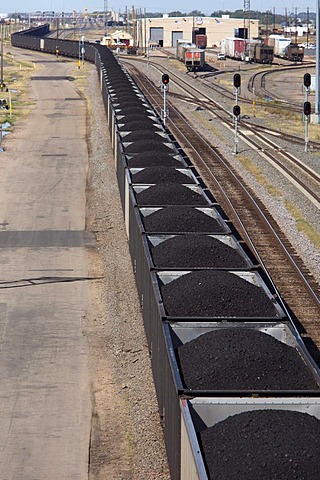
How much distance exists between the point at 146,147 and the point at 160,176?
19.3ft

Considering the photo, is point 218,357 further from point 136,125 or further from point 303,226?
point 136,125

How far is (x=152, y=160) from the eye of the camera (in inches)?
1152

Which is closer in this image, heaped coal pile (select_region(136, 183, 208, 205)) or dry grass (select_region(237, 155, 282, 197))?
heaped coal pile (select_region(136, 183, 208, 205))

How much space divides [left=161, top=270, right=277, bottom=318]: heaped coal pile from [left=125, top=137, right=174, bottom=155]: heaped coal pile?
16.3 meters

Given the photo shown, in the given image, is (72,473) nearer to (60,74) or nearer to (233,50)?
(60,74)

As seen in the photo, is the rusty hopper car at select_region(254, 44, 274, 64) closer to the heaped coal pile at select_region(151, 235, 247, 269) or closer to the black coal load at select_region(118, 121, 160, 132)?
the black coal load at select_region(118, 121, 160, 132)

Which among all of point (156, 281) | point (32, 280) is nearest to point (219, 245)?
point (156, 281)

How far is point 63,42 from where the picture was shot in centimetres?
13225

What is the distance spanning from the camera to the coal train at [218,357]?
33.3ft

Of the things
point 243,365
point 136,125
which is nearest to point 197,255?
point 243,365

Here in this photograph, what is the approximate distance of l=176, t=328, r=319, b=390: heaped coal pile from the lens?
12.3m

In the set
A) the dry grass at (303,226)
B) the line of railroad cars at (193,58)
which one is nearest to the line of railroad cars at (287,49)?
the line of railroad cars at (193,58)

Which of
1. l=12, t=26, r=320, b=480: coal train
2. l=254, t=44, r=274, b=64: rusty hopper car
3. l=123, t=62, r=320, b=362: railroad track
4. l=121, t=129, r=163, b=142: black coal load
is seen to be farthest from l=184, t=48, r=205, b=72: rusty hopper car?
l=12, t=26, r=320, b=480: coal train

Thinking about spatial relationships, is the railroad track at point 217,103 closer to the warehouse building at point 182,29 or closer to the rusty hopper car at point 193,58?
the rusty hopper car at point 193,58
